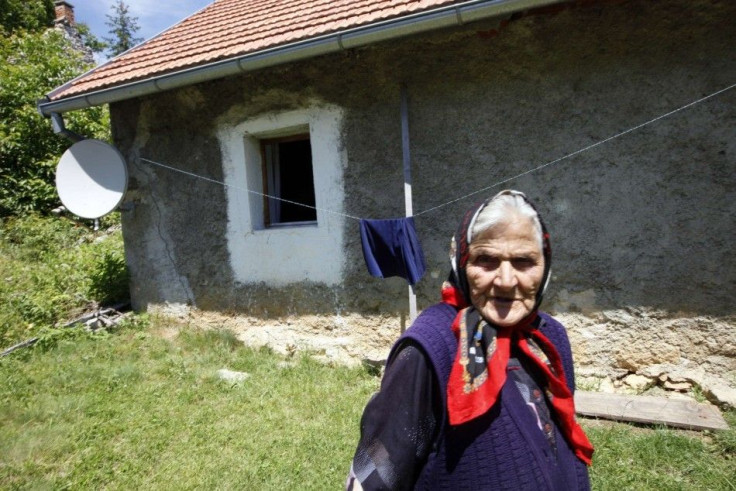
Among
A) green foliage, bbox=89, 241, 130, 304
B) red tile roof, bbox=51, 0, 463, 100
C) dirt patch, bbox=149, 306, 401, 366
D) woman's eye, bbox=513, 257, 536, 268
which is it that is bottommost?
dirt patch, bbox=149, 306, 401, 366

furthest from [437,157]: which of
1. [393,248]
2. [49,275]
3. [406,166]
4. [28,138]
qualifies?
[28,138]

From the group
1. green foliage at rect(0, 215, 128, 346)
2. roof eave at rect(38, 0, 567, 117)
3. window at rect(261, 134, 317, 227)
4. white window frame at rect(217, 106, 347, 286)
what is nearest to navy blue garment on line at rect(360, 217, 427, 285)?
white window frame at rect(217, 106, 347, 286)

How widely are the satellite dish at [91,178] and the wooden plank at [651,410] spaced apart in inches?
205

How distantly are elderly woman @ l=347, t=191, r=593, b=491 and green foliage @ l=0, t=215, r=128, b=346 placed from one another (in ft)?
18.2

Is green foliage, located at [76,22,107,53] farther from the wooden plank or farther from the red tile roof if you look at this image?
the wooden plank

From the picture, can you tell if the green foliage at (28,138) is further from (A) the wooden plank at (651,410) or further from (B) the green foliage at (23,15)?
(A) the wooden plank at (651,410)

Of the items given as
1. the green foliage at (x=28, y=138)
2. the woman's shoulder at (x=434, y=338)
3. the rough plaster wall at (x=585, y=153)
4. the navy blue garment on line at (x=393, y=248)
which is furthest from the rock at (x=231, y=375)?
the green foliage at (x=28, y=138)

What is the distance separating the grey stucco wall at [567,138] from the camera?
332 centimetres

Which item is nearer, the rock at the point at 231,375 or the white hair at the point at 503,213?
the white hair at the point at 503,213

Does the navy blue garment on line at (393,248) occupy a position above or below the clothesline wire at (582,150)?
below

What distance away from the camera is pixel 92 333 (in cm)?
512

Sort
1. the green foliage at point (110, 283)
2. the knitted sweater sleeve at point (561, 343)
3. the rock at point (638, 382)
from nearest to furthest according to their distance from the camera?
the knitted sweater sleeve at point (561, 343) → the rock at point (638, 382) → the green foliage at point (110, 283)

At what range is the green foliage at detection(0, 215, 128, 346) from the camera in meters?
5.38

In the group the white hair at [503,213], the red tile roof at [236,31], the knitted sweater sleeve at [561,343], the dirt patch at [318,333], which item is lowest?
the dirt patch at [318,333]
